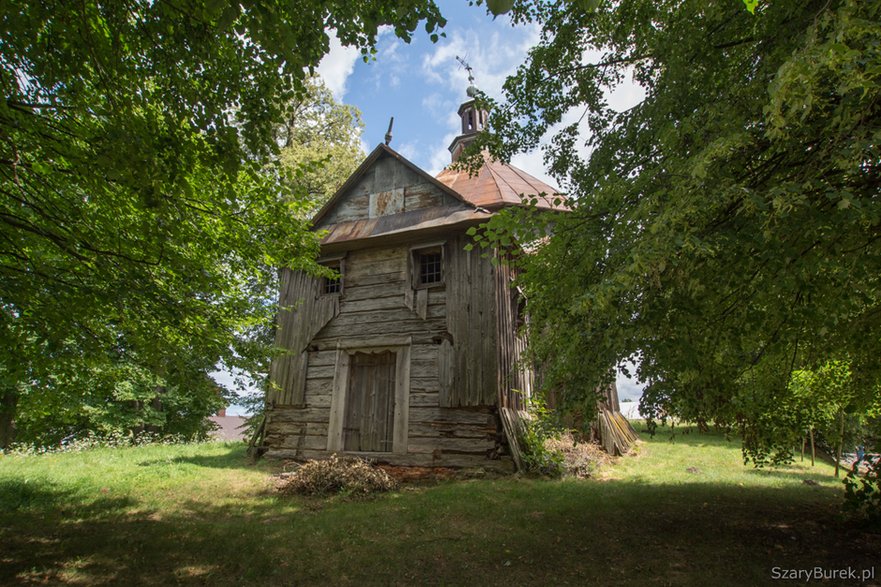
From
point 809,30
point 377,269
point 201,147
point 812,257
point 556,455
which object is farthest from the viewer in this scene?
point 377,269

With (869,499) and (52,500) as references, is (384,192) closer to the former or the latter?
(52,500)

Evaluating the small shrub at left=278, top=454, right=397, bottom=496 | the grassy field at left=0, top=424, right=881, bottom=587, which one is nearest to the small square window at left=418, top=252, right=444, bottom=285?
the small shrub at left=278, top=454, right=397, bottom=496

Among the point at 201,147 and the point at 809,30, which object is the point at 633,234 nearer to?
the point at 809,30

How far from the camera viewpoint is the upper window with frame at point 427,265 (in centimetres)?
1100

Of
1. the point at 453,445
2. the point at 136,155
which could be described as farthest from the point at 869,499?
the point at 136,155

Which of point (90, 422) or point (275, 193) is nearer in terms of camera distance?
point (275, 193)

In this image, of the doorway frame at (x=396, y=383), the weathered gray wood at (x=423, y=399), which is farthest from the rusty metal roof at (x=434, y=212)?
the weathered gray wood at (x=423, y=399)

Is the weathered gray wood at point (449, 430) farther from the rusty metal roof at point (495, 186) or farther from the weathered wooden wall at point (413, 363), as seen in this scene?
the rusty metal roof at point (495, 186)

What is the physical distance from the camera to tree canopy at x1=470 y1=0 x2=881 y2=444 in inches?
117

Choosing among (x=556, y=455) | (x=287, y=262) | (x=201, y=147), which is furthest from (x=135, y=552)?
(x=556, y=455)

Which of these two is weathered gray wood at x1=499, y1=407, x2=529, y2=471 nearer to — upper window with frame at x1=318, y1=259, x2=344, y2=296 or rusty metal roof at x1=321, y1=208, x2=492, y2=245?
rusty metal roof at x1=321, y1=208, x2=492, y2=245

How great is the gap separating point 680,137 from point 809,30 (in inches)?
58.3

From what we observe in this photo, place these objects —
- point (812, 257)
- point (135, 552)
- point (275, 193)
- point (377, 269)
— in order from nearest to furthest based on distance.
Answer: point (812, 257), point (135, 552), point (275, 193), point (377, 269)

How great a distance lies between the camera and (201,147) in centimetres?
413
